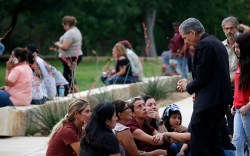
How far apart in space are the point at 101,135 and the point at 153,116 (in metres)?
1.57

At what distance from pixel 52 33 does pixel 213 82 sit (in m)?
35.0

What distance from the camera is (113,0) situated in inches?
1534

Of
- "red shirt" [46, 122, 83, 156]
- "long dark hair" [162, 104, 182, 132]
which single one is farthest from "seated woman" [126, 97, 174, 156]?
"red shirt" [46, 122, 83, 156]

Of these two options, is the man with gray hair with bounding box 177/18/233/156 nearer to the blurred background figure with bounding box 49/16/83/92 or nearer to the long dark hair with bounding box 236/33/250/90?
the long dark hair with bounding box 236/33/250/90

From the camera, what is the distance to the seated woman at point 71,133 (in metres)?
7.30

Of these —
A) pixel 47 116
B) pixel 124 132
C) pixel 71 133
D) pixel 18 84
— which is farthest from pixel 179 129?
pixel 18 84

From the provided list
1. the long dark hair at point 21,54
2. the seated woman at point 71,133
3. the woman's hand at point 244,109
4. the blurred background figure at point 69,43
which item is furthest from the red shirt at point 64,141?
the blurred background figure at point 69,43

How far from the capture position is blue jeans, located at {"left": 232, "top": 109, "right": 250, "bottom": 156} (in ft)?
26.1

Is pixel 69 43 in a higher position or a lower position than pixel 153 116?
higher

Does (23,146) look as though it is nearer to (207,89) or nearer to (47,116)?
(47,116)

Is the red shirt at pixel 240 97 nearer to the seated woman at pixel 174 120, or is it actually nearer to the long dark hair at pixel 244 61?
the long dark hair at pixel 244 61

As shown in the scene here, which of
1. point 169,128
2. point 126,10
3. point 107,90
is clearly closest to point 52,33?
point 126,10

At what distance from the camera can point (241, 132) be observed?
8062mm

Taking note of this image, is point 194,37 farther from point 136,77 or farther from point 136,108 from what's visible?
point 136,77
